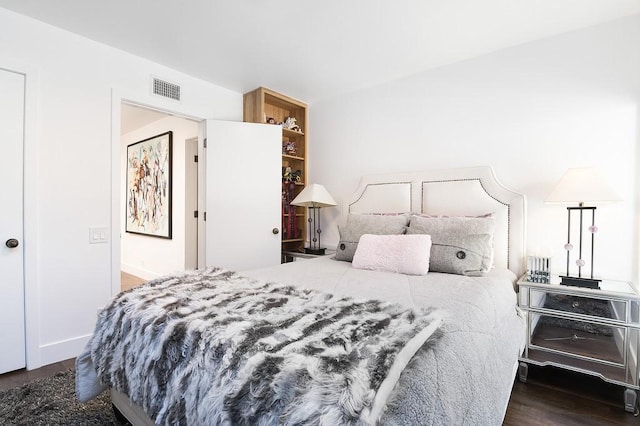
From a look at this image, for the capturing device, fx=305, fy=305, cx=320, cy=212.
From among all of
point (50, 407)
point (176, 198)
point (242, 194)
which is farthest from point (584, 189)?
point (176, 198)

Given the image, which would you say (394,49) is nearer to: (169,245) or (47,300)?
(47,300)

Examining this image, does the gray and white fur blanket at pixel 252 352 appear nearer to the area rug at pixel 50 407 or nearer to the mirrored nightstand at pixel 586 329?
the area rug at pixel 50 407

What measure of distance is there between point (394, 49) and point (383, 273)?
6.06ft

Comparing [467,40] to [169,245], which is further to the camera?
[169,245]

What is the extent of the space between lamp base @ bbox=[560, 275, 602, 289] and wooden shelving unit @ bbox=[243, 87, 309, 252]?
8.55 ft

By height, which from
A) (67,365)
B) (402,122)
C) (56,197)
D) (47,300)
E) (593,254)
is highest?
(402,122)

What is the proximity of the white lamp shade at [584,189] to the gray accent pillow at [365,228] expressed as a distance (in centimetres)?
102

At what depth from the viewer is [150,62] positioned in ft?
9.12

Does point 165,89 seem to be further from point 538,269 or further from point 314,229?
point 538,269

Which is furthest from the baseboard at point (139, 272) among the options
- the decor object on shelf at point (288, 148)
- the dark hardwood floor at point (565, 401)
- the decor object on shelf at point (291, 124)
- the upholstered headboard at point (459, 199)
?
the dark hardwood floor at point (565, 401)

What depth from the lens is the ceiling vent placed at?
280cm

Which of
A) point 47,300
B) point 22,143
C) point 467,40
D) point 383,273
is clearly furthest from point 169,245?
point 467,40

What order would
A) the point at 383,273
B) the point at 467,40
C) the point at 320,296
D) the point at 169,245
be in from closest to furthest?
the point at 320,296 → the point at 383,273 → the point at 467,40 → the point at 169,245

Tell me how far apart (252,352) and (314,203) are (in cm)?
253
